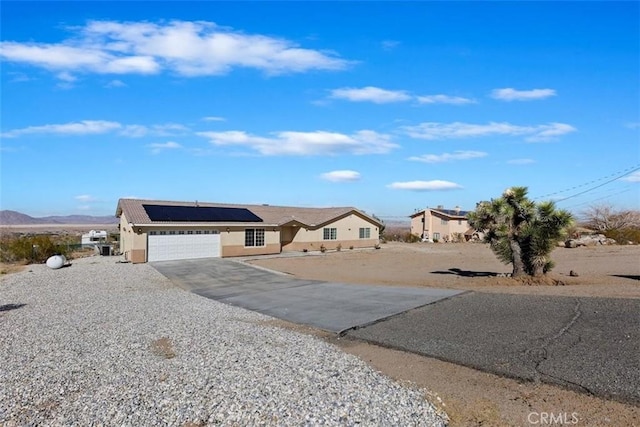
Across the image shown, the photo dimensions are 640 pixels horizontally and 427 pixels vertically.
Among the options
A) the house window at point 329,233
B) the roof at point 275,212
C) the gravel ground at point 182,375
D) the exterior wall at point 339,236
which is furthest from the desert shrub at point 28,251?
the house window at point 329,233

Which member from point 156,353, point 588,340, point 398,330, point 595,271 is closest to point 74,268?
point 156,353

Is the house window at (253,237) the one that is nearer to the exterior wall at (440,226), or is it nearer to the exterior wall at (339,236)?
the exterior wall at (339,236)

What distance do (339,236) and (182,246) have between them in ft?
50.4

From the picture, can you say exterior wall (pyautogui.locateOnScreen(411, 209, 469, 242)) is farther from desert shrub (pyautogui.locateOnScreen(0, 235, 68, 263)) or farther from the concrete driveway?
desert shrub (pyautogui.locateOnScreen(0, 235, 68, 263))

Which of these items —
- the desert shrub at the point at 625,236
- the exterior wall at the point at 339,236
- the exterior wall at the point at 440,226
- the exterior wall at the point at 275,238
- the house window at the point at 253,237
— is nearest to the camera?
the exterior wall at the point at 275,238

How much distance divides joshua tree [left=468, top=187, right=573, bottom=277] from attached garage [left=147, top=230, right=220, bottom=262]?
1877cm

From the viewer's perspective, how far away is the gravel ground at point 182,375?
5.61 meters

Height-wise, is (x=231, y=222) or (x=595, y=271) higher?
(x=231, y=222)

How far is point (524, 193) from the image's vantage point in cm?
1750

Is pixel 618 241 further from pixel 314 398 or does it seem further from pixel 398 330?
pixel 314 398

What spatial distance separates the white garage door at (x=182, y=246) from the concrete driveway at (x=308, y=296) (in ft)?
17.9

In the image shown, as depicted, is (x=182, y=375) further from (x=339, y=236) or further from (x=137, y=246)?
(x=339, y=236)

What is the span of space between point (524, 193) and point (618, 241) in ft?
104

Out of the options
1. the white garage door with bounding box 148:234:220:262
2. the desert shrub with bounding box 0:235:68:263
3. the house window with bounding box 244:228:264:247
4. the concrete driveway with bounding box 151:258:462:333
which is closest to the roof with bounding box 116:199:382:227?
the house window with bounding box 244:228:264:247
